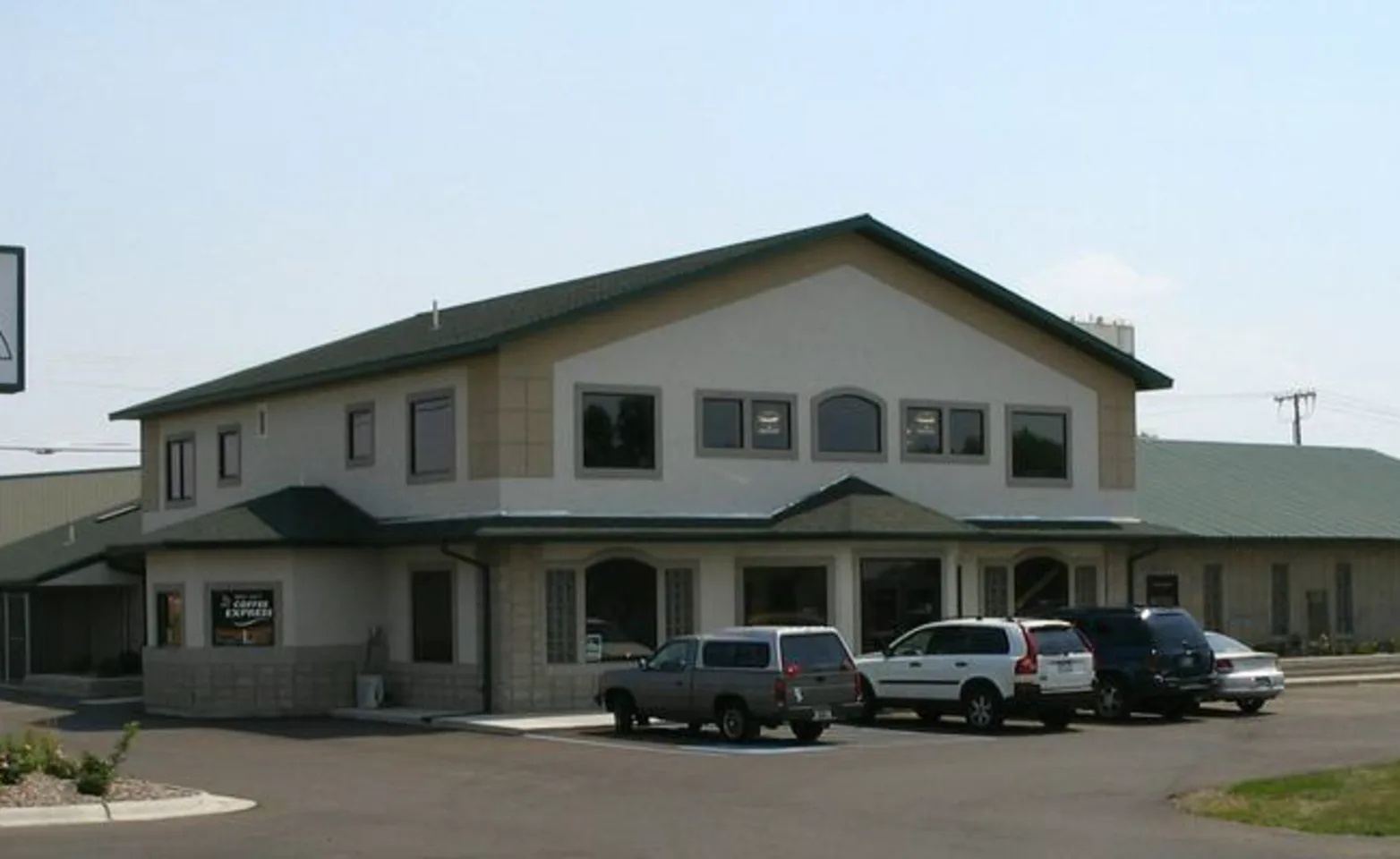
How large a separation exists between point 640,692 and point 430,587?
23.8 ft

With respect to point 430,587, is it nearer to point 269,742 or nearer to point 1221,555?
point 269,742

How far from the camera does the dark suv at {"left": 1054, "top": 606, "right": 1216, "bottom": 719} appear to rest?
33.6 m

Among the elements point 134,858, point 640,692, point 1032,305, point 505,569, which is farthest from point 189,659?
point 134,858

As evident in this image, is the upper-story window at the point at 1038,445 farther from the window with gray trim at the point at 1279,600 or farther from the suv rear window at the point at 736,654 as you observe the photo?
the suv rear window at the point at 736,654

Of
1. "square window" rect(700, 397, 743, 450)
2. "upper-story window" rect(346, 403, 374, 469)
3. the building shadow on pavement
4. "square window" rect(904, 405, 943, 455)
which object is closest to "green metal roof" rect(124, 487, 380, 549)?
"upper-story window" rect(346, 403, 374, 469)

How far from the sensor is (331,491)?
40.6 m

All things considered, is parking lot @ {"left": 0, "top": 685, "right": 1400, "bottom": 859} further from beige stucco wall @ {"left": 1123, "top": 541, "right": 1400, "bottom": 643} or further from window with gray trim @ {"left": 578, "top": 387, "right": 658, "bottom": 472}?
beige stucco wall @ {"left": 1123, "top": 541, "right": 1400, "bottom": 643}

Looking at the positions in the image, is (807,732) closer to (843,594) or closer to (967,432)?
(843,594)

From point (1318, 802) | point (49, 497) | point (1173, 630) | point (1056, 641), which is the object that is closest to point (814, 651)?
point (1056, 641)

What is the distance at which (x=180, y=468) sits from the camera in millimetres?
48031

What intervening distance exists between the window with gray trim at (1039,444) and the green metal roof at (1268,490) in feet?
18.7

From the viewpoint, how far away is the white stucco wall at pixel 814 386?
36375 mm

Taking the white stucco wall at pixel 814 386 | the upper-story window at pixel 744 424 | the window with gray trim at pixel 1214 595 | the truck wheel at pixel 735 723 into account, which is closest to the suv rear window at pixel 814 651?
the truck wheel at pixel 735 723

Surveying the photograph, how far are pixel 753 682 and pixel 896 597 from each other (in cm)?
975
